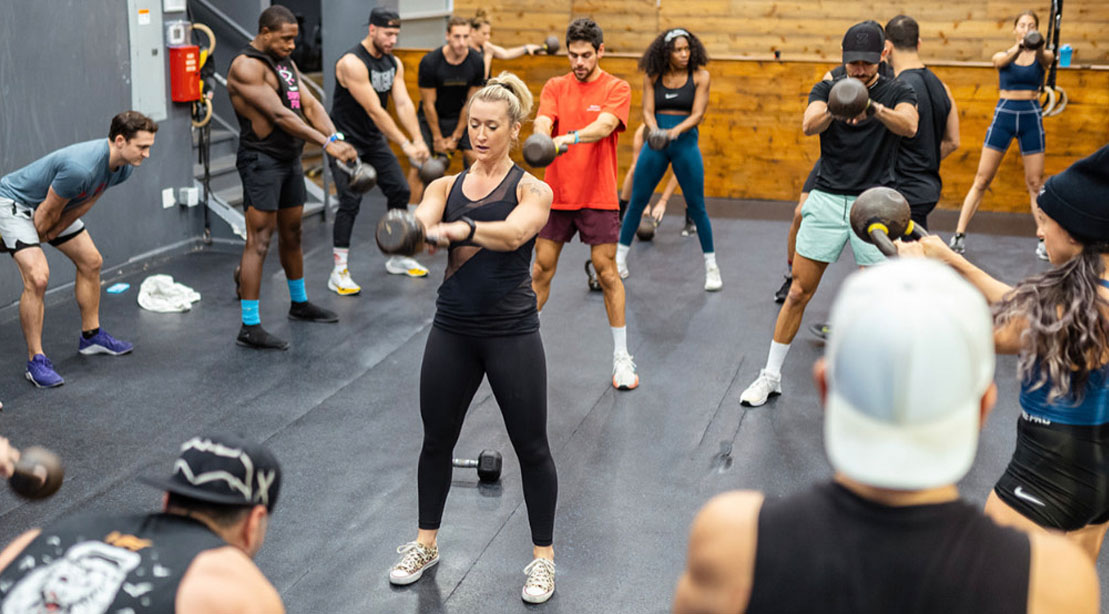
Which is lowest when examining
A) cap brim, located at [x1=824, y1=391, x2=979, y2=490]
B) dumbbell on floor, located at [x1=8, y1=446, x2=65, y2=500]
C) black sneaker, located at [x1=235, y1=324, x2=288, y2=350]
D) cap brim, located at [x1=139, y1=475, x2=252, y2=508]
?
black sneaker, located at [x1=235, y1=324, x2=288, y2=350]

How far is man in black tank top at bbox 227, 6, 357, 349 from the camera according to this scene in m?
5.64

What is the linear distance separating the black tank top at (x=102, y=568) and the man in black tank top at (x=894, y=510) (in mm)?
784

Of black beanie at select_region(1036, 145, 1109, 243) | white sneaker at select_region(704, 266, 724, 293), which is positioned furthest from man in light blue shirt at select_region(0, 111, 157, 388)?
black beanie at select_region(1036, 145, 1109, 243)

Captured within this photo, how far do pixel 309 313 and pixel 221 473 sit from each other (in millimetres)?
4542

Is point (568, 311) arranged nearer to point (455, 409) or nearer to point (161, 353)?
point (161, 353)

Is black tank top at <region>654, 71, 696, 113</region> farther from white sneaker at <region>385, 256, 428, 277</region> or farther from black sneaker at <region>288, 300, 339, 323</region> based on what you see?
black sneaker at <region>288, 300, 339, 323</region>

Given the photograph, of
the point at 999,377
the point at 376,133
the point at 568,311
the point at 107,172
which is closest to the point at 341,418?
the point at 107,172

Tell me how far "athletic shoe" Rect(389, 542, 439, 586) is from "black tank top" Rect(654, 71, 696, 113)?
4.08 m

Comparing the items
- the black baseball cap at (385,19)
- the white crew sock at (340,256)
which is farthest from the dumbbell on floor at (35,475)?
the black baseball cap at (385,19)

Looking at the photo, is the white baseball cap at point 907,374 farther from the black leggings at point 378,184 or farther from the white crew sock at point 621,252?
the white crew sock at point 621,252

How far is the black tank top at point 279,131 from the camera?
575 centimetres

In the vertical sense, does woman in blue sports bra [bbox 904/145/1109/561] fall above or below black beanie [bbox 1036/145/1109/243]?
below

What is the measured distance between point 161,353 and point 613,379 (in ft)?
7.71

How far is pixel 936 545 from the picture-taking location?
1.35 m
